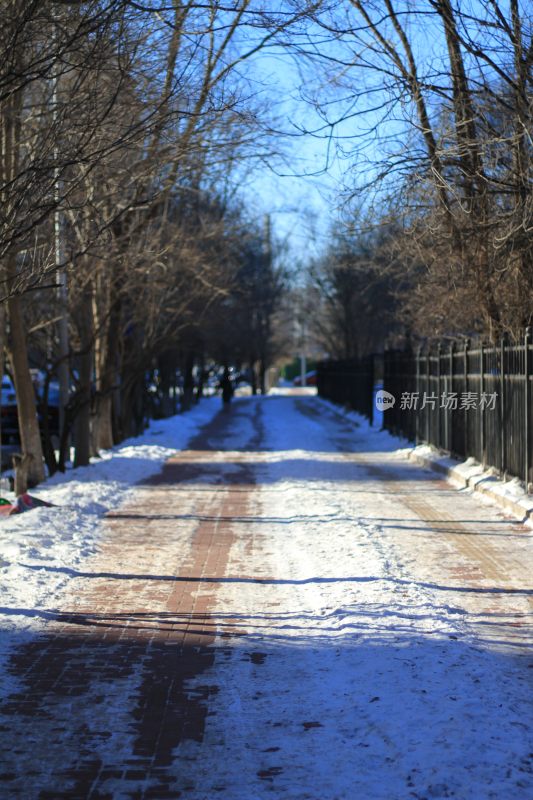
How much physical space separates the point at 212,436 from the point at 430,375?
1013 centimetres

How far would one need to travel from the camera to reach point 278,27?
9656 millimetres

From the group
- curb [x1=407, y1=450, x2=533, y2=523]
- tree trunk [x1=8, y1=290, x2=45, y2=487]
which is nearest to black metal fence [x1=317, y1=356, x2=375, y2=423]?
curb [x1=407, y1=450, x2=533, y2=523]

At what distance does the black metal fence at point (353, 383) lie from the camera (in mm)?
32688

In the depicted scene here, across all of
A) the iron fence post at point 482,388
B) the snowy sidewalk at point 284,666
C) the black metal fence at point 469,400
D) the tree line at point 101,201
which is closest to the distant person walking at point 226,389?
the tree line at point 101,201

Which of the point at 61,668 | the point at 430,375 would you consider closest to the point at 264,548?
the point at 61,668

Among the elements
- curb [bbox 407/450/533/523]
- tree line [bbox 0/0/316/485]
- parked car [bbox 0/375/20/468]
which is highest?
tree line [bbox 0/0/316/485]

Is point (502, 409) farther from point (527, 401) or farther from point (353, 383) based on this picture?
point (353, 383)

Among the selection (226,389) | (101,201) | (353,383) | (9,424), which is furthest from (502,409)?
(226,389)

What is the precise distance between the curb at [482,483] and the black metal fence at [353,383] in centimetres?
1297

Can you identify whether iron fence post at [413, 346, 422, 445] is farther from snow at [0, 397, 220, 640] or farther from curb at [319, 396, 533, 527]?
snow at [0, 397, 220, 640]

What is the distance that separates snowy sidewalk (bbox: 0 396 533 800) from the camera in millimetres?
4402

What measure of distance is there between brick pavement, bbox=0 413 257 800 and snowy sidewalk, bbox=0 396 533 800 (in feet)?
0.05

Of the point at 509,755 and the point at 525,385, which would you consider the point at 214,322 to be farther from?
the point at 509,755

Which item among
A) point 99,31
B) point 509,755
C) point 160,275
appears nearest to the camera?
point 509,755
